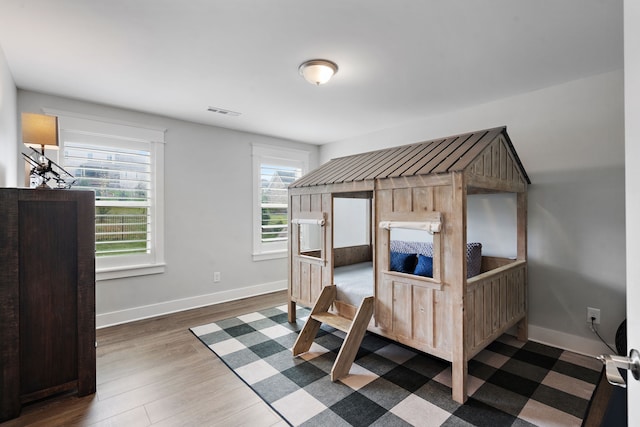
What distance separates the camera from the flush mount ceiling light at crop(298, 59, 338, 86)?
2.55 meters

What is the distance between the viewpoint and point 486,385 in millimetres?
2346

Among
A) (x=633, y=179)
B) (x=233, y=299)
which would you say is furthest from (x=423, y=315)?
(x=233, y=299)

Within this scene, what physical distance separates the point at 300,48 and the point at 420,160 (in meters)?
1.30

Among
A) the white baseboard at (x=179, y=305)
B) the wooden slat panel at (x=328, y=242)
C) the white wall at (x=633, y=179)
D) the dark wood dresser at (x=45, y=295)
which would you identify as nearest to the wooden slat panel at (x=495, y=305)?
the wooden slat panel at (x=328, y=242)

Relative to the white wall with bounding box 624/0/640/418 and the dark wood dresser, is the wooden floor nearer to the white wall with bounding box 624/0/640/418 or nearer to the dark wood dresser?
the dark wood dresser

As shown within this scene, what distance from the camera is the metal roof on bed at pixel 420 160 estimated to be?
2314 mm

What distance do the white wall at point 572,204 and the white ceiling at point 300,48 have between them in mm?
236

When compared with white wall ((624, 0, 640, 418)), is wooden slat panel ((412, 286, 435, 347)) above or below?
below

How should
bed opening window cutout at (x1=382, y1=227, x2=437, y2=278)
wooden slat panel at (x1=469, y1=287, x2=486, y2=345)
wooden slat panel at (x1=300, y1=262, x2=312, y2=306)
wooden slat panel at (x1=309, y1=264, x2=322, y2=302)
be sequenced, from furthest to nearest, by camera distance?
wooden slat panel at (x1=300, y1=262, x2=312, y2=306) → wooden slat panel at (x1=309, y1=264, x2=322, y2=302) → bed opening window cutout at (x1=382, y1=227, x2=437, y2=278) → wooden slat panel at (x1=469, y1=287, x2=486, y2=345)

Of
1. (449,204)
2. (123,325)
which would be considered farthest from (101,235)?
(449,204)

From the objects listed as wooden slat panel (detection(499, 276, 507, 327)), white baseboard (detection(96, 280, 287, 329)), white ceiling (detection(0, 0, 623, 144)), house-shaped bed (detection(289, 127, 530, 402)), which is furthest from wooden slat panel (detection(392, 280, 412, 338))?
white baseboard (detection(96, 280, 287, 329))

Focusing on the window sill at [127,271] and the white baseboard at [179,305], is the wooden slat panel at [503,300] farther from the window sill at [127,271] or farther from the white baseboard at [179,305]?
the window sill at [127,271]

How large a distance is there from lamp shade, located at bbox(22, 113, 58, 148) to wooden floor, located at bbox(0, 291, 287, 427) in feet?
6.00

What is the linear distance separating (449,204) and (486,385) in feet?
4.64
